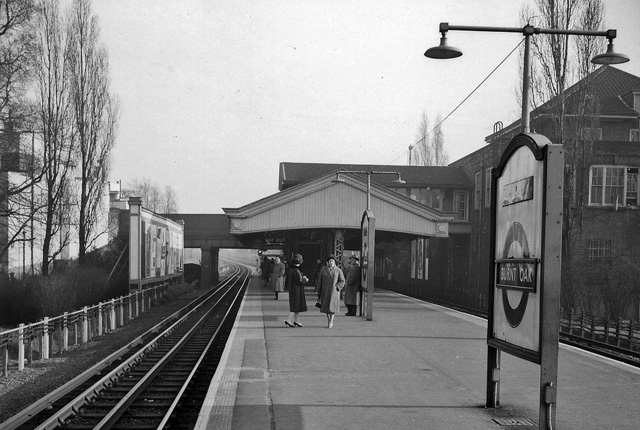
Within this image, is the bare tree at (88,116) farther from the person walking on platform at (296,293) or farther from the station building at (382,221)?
the person walking on platform at (296,293)

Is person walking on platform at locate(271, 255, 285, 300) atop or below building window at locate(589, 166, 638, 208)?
below

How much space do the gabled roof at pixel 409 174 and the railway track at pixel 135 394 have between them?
27307 millimetres

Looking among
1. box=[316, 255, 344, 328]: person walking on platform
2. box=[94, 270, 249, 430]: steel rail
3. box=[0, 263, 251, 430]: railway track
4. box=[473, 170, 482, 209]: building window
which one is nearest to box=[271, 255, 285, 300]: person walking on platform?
box=[94, 270, 249, 430]: steel rail

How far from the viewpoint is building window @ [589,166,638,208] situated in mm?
32625

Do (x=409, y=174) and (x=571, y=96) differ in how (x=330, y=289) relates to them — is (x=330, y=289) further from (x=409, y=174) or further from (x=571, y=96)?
(x=409, y=174)

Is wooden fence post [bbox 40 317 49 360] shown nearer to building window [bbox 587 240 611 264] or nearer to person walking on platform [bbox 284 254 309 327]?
person walking on platform [bbox 284 254 309 327]

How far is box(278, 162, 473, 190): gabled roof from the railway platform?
29012 millimetres

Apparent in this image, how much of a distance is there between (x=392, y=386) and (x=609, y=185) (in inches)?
1077

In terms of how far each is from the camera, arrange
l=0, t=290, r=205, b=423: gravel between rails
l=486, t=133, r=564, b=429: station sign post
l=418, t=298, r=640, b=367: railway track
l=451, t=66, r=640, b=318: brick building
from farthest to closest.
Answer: l=451, t=66, r=640, b=318: brick building < l=418, t=298, r=640, b=367: railway track < l=0, t=290, r=205, b=423: gravel between rails < l=486, t=133, r=564, b=429: station sign post

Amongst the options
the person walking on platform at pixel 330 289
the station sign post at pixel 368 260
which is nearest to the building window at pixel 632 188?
the station sign post at pixel 368 260

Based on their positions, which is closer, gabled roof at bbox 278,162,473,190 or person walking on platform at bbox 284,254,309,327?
person walking on platform at bbox 284,254,309,327

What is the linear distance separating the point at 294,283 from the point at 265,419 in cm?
898

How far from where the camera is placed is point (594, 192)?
107 feet

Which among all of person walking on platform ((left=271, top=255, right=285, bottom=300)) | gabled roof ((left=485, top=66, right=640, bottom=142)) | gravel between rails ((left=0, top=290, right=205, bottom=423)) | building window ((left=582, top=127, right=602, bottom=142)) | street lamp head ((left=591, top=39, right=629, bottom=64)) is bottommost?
gravel between rails ((left=0, top=290, right=205, bottom=423))
